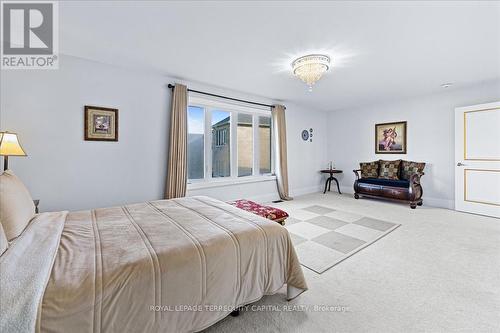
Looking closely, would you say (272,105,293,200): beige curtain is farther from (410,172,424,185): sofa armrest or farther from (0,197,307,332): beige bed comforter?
(0,197,307,332): beige bed comforter

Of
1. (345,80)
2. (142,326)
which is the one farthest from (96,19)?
(345,80)

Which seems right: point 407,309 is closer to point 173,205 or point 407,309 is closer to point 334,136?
point 173,205

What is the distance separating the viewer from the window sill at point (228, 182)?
4.08 meters

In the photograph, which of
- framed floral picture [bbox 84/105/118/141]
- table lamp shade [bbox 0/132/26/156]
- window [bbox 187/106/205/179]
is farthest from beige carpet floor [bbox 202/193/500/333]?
framed floral picture [bbox 84/105/118/141]

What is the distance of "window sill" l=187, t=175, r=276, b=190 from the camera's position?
13.4ft

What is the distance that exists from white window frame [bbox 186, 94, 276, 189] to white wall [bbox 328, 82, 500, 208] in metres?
2.80

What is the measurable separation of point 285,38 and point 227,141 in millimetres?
2580

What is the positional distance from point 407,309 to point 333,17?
268cm

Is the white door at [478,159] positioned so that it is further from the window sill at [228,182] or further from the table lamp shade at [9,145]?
the table lamp shade at [9,145]

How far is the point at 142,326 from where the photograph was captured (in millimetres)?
1077

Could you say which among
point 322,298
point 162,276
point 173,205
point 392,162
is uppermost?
point 392,162

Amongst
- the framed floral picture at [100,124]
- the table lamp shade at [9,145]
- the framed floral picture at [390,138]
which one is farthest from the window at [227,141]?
the framed floral picture at [390,138]

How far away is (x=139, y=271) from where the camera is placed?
109 centimetres

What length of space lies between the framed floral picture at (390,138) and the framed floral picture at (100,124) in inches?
237
